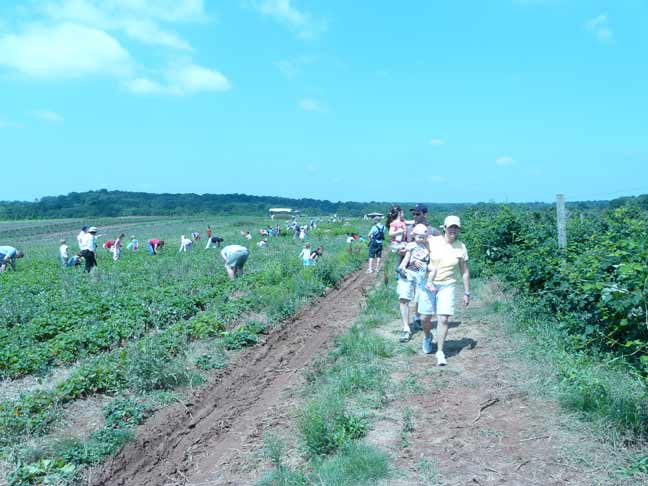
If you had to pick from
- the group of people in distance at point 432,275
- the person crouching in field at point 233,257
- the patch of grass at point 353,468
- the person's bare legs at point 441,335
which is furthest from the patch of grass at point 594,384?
the person crouching in field at point 233,257

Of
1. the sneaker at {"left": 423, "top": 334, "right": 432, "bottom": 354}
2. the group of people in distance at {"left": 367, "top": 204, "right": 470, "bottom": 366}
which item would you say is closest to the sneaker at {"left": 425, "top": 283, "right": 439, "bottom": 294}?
the group of people in distance at {"left": 367, "top": 204, "right": 470, "bottom": 366}

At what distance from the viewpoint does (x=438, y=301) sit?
6504 mm

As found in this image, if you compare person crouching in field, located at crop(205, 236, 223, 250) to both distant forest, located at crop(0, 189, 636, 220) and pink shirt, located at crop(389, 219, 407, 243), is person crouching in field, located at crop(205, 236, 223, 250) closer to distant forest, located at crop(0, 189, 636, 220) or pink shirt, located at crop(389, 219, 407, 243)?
pink shirt, located at crop(389, 219, 407, 243)

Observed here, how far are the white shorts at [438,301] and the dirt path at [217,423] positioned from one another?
1.82 m

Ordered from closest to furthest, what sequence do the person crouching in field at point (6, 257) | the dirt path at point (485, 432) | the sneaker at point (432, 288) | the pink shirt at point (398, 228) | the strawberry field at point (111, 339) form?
the dirt path at point (485, 432)
the strawberry field at point (111, 339)
the sneaker at point (432, 288)
the pink shirt at point (398, 228)
the person crouching in field at point (6, 257)

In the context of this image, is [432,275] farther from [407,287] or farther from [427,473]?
[427,473]

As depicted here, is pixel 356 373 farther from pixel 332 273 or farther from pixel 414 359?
pixel 332 273

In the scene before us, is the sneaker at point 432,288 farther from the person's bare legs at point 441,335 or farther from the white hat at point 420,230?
the white hat at point 420,230

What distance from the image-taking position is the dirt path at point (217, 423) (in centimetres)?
476

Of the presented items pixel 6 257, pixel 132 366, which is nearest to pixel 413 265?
pixel 132 366

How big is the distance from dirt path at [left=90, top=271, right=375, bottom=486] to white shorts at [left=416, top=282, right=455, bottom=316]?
182 cm

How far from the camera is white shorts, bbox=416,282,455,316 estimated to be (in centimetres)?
642

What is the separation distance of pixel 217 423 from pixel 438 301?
9.44 feet

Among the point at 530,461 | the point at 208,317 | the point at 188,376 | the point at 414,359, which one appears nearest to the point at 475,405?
the point at 530,461
